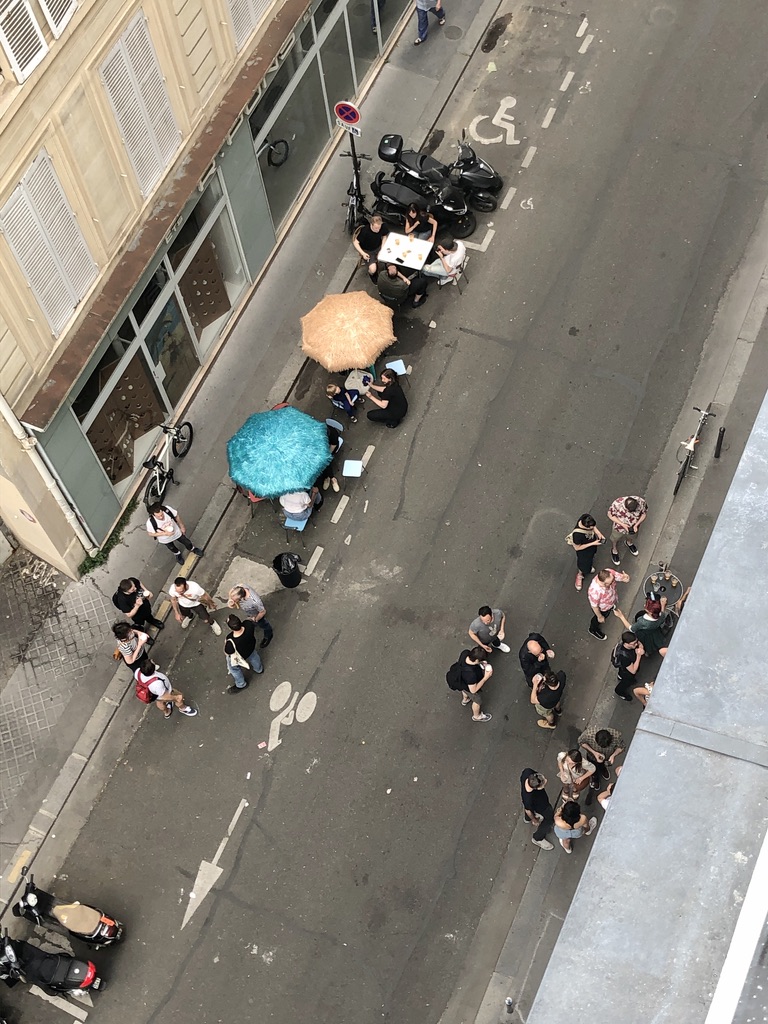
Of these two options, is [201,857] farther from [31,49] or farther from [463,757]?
[31,49]

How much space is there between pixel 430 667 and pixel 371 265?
699 cm

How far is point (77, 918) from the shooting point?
14.6 m

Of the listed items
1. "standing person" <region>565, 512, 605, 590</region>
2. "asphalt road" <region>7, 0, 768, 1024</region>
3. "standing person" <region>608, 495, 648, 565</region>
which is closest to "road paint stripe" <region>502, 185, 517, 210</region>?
"asphalt road" <region>7, 0, 768, 1024</region>

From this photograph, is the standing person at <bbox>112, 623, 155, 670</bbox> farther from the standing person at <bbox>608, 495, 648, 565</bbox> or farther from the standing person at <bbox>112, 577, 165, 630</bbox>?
the standing person at <bbox>608, 495, 648, 565</bbox>

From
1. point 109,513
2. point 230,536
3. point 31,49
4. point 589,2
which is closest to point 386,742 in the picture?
point 230,536

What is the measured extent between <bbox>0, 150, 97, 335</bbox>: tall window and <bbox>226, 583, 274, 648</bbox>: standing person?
4232 millimetres

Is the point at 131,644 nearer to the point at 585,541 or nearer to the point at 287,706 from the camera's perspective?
the point at 287,706

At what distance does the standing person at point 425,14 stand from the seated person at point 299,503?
10.2m

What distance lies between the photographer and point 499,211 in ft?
67.7

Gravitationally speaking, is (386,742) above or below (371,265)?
below

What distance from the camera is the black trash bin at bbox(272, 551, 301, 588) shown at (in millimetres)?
16875

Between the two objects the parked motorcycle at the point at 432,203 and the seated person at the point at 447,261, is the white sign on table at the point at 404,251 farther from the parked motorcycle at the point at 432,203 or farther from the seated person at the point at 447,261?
the parked motorcycle at the point at 432,203

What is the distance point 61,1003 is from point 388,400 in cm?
967

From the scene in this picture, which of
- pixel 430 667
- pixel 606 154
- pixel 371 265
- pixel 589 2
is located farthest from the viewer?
pixel 589 2
